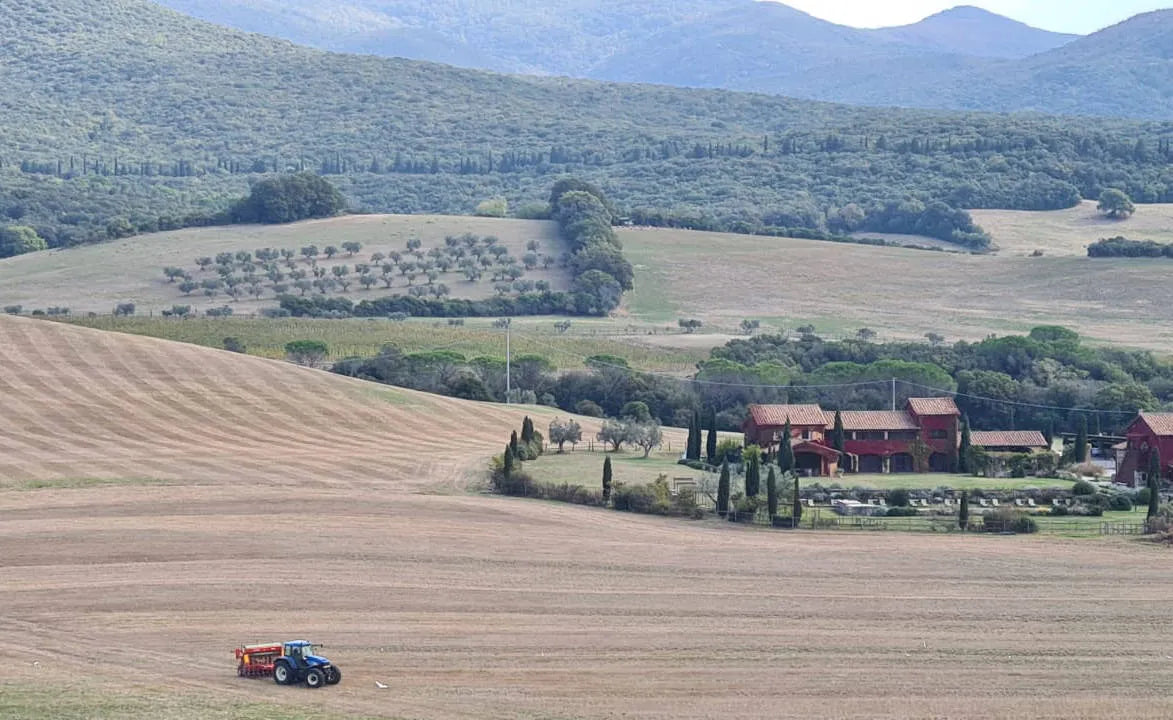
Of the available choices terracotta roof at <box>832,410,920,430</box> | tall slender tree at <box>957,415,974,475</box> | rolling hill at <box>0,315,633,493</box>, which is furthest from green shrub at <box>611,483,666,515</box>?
tall slender tree at <box>957,415,974,475</box>

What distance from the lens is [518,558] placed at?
53875mm

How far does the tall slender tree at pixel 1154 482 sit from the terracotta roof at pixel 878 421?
9.94m

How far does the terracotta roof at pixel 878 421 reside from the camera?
251 feet

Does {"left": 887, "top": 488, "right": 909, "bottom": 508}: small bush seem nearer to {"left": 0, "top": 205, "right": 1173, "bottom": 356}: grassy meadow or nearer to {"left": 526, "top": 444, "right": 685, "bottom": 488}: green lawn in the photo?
{"left": 526, "top": 444, "right": 685, "bottom": 488}: green lawn

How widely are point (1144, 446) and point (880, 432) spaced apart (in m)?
10.0

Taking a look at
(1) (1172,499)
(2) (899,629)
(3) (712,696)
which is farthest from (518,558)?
(1) (1172,499)

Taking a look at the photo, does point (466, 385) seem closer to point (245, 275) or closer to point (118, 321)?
point (118, 321)

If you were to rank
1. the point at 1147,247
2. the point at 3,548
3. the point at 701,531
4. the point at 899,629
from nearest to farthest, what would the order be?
the point at 899,629 → the point at 3,548 → the point at 701,531 → the point at 1147,247

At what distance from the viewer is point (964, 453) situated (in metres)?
75.8

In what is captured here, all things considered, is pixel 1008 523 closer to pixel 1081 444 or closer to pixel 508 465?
pixel 1081 444

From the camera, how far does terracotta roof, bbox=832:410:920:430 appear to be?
7638 cm

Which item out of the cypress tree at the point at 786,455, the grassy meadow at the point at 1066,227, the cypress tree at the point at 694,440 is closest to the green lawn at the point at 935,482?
the cypress tree at the point at 786,455

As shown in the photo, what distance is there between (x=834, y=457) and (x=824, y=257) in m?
84.8

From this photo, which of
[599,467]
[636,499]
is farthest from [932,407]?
[636,499]
